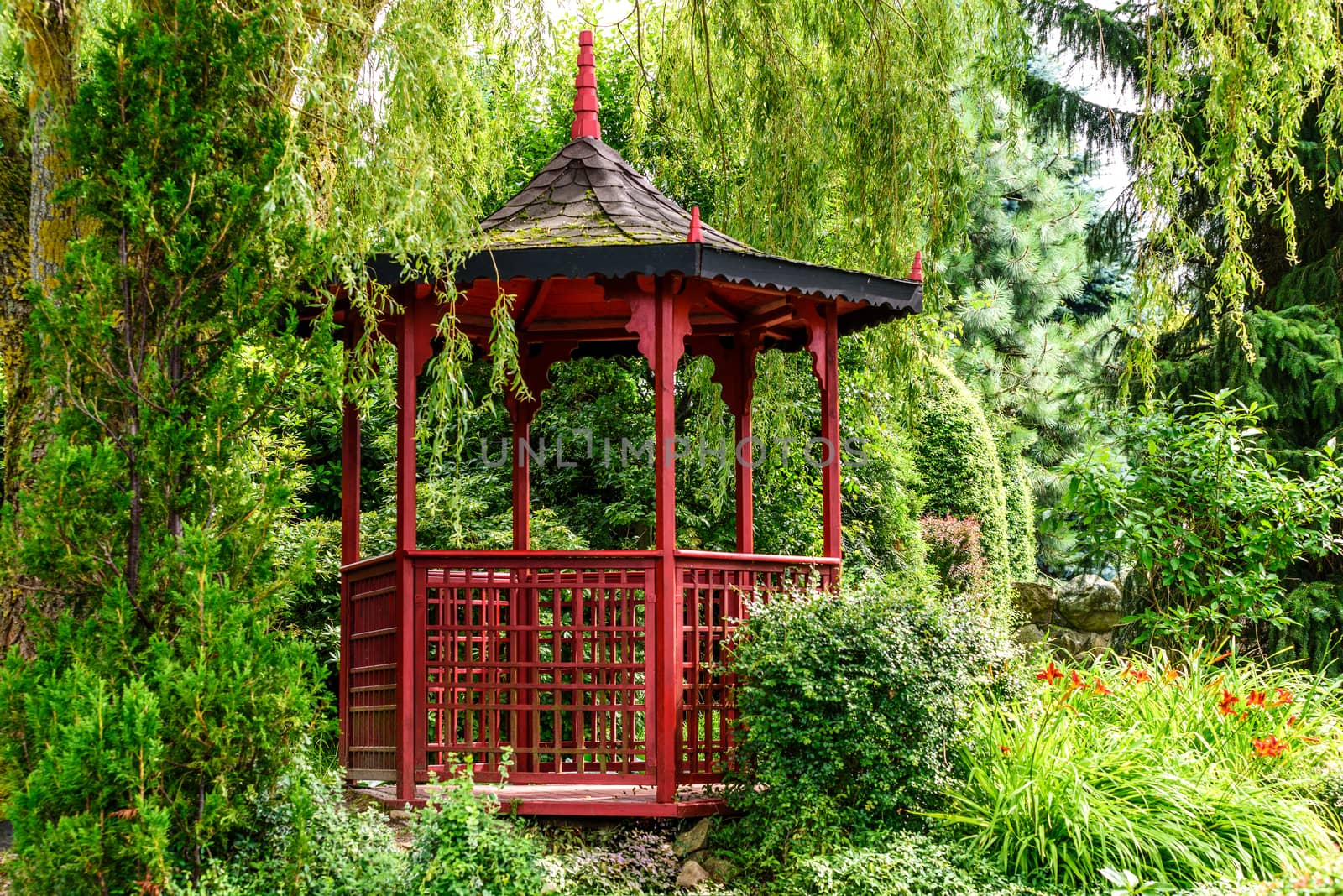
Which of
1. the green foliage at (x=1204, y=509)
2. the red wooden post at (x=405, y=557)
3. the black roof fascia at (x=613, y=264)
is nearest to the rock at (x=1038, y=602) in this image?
the green foliage at (x=1204, y=509)

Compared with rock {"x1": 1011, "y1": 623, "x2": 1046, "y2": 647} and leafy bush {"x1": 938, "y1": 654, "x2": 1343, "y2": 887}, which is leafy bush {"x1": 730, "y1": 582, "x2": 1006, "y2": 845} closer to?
leafy bush {"x1": 938, "y1": 654, "x2": 1343, "y2": 887}

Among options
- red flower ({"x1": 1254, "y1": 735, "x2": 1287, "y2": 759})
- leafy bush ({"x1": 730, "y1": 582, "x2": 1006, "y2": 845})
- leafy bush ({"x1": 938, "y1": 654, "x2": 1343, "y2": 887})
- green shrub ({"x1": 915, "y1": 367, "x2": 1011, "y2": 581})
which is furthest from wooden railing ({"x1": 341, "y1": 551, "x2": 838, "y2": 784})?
green shrub ({"x1": 915, "y1": 367, "x2": 1011, "y2": 581})

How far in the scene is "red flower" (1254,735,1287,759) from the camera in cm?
615

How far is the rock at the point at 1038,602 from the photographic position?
1669 centimetres

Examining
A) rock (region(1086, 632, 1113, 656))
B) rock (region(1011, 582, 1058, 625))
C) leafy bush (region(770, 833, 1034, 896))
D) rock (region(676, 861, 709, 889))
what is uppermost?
rock (region(1011, 582, 1058, 625))

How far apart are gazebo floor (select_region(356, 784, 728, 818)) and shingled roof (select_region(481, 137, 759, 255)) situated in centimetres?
265

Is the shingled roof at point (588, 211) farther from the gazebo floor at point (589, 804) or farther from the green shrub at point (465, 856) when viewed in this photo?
the gazebo floor at point (589, 804)

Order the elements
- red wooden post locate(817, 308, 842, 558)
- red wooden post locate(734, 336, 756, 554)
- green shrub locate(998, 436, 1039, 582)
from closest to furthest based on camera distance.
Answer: red wooden post locate(817, 308, 842, 558)
red wooden post locate(734, 336, 756, 554)
green shrub locate(998, 436, 1039, 582)

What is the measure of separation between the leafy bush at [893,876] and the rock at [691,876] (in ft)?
1.46

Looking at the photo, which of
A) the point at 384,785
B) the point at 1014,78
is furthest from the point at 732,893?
the point at 1014,78

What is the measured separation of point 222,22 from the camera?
16.5 ft

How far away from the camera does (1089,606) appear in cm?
1655

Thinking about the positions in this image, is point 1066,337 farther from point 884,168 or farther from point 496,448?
point 884,168

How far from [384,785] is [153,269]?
122 inches
